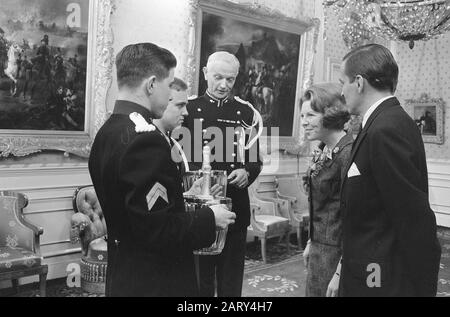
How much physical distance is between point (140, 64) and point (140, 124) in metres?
0.22

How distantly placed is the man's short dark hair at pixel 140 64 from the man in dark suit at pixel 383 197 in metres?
0.71

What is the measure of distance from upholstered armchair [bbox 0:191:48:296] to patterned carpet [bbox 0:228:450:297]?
367 millimetres

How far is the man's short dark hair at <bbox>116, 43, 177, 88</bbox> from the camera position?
5.13 feet

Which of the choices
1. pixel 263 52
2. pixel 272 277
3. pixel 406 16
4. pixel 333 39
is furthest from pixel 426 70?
pixel 272 277

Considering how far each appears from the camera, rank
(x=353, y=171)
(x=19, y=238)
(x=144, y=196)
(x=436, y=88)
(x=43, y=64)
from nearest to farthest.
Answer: (x=144, y=196) → (x=353, y=171) → (x=19, y=238) → (x=43, y=64) → (x=436, y=88)

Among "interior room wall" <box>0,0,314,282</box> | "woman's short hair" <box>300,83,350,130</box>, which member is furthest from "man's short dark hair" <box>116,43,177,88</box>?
"interior room wall" <box>0,0,314,282</box>

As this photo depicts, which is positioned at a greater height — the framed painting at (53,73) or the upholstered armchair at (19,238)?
the framed painting at (53,73)

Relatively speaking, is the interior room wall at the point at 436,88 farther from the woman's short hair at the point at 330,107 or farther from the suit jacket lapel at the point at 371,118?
the suit jacket lapel at the point at 371,118

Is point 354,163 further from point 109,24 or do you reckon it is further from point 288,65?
point 288,65

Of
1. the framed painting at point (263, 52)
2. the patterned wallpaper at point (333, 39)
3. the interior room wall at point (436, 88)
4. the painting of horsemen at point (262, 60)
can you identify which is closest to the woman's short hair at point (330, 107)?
the framed painting at point (263, 52)

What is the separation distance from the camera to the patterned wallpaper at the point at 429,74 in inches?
313

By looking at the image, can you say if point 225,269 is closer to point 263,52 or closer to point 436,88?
point 263,52

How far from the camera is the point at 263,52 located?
20.3 feet
